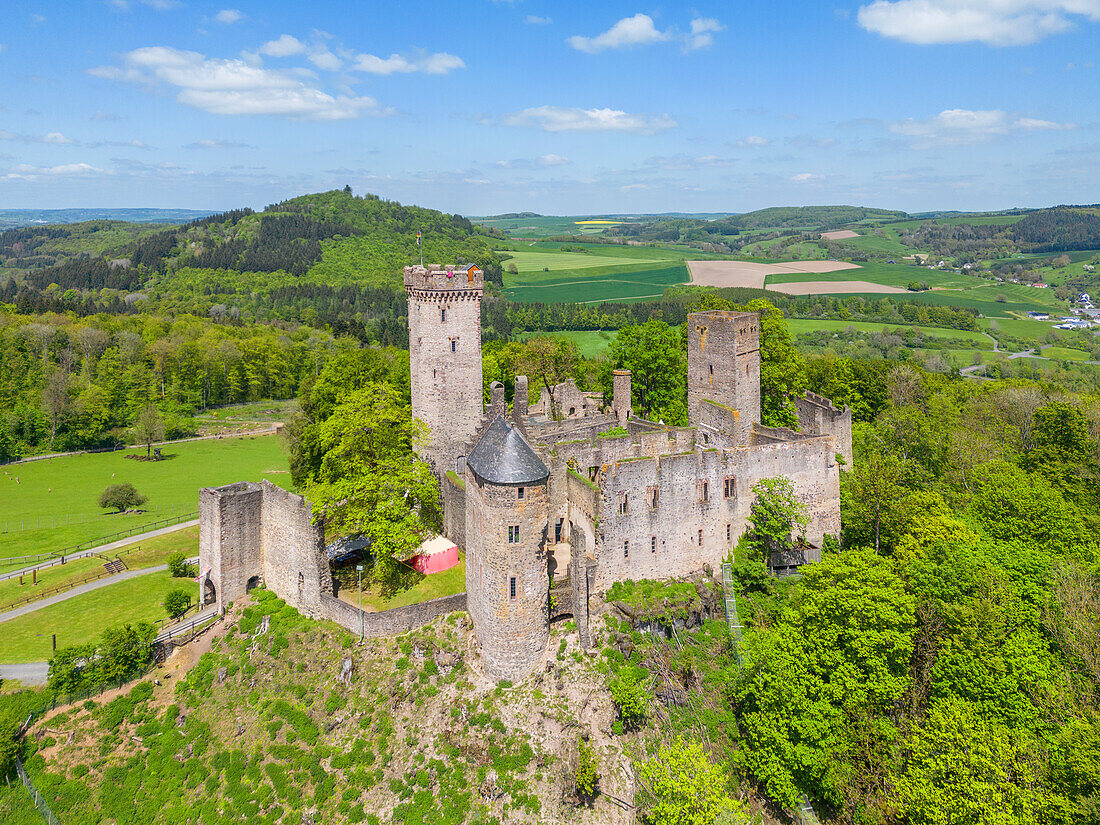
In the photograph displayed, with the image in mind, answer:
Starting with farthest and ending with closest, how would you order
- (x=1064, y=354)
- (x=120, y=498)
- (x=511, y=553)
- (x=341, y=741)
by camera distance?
(x=1064, y=354)
(x=120, y=498)
(x=511, y=553)
(x=341, y=741)

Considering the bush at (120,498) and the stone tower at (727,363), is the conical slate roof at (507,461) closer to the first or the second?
the stone tower at (727,363)

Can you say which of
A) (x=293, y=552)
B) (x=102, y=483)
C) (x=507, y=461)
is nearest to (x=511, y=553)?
(x=507, y=461)

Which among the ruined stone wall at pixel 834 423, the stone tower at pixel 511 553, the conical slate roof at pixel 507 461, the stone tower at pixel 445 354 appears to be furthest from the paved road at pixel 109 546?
the ruined stone wall at pixel 834 423

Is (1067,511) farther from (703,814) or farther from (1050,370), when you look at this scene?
(1050,370)

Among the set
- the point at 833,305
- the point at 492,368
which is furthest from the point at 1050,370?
the point at 492,368

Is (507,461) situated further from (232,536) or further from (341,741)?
(232,536)
